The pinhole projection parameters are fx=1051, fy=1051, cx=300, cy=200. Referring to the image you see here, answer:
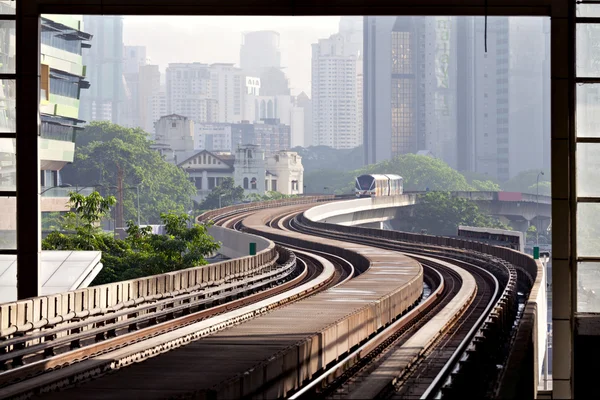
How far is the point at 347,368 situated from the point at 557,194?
5.84m

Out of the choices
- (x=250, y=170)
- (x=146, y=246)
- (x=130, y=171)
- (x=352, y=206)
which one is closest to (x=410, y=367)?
(x=146, y=246)

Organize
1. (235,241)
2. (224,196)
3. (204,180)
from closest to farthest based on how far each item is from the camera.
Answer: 1. (235,241)
2. (224,196)
3. (204,180)

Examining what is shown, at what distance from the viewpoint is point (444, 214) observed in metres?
154

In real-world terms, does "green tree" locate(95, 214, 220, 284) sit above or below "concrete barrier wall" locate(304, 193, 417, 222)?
below

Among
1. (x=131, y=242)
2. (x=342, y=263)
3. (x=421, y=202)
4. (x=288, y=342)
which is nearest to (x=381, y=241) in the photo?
(x=342, y=263)

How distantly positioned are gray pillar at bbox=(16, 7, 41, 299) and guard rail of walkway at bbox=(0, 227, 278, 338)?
1173 millimetres

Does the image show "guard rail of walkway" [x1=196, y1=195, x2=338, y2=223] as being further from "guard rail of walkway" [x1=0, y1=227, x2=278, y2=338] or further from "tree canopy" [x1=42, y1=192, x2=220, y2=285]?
"guard rail of walkway" [x1=0, y1=227, x2=278, y2=338]

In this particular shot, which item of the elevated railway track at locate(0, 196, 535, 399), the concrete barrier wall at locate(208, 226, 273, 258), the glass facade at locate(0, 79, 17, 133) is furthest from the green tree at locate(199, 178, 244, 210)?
the glass facade at locate(0, 79, 17, 133)

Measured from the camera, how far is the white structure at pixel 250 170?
182 metres

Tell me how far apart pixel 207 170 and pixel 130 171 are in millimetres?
42872

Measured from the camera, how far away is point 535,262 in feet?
131

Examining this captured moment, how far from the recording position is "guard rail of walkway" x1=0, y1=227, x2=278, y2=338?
1717 centimetres

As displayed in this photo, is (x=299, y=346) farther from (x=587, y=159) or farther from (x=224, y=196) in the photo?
(x=224, y=196)

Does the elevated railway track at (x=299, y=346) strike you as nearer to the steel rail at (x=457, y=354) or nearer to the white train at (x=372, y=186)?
the steel rail at (x=457, y=354)
